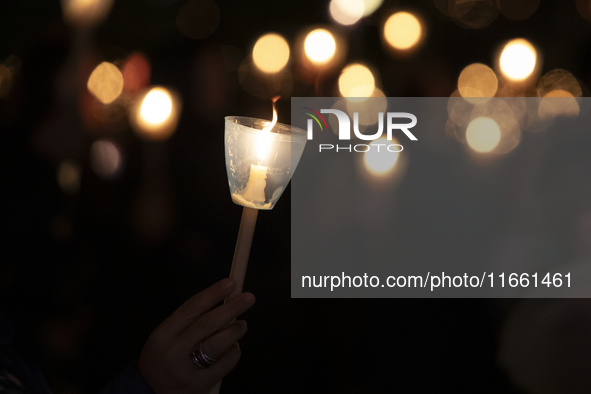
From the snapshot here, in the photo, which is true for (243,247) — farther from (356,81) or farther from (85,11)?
(85,11)

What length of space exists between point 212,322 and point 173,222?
0.45 m

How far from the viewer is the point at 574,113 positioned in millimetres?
1014

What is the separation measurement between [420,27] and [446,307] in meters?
0.76

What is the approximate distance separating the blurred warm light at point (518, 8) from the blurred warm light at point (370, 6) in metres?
0.33

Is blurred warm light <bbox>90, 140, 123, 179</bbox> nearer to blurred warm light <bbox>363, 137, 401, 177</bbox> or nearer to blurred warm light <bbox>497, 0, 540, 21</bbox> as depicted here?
blurred warm light <bbox>363, 137, 401, 177</bbox>

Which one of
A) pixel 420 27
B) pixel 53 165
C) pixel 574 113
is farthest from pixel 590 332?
pixel 53 165

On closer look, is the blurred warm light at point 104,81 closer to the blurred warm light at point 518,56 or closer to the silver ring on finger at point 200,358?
the silver ring on finger at point 200,358

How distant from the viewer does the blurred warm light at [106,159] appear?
0.98 meters

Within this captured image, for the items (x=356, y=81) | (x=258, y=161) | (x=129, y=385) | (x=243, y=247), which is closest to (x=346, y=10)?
(x=356, y=81)

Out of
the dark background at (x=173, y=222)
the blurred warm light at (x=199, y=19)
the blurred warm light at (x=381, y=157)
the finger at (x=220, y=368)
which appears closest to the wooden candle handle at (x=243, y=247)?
the finger at (x=220, y=368)

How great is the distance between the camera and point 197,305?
0.61m

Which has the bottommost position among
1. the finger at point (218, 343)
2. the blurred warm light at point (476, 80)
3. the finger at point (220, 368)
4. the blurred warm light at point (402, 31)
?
the finger at point (220, 368)

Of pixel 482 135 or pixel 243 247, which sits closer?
pixel 243 247

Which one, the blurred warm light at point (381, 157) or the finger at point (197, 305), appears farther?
the blurred warm light at point (381, 157)
